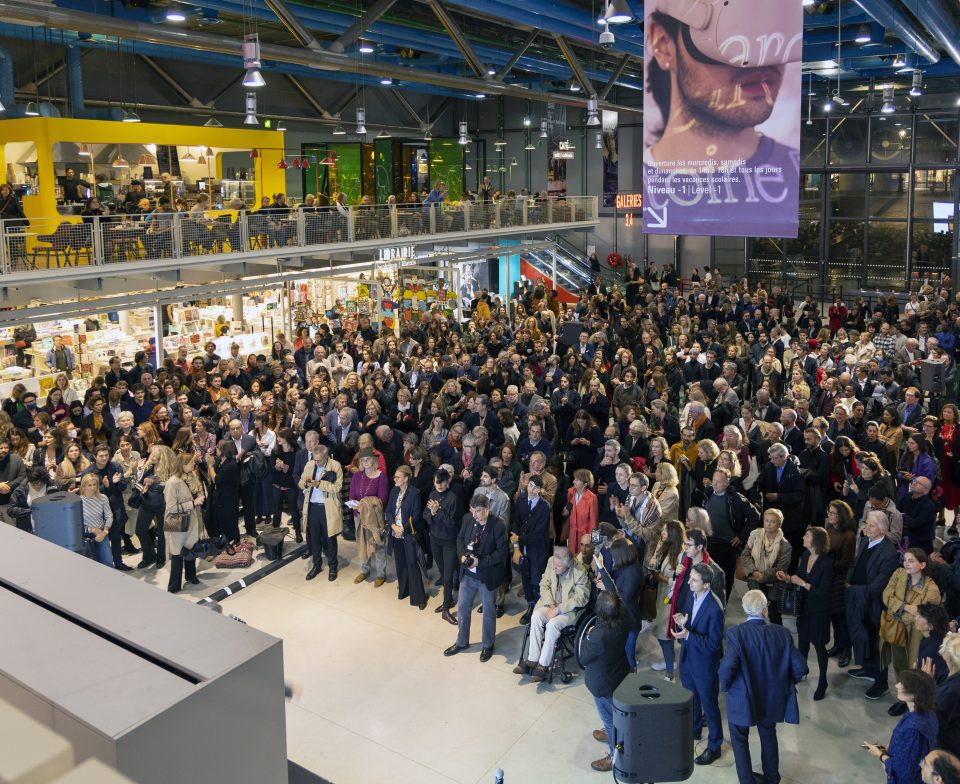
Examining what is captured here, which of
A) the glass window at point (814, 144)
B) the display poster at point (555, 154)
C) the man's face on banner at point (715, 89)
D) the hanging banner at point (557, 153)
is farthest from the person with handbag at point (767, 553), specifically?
the display poster at point (555, 154)

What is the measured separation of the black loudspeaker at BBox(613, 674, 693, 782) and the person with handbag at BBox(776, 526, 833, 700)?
102 inches

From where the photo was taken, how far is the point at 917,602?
6211 millimetres

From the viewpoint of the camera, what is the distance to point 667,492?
25.6ft

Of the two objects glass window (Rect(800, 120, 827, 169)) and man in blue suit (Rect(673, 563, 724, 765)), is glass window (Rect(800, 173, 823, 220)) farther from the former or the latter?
man in blue suit (Rect(673, 563, 724, 765))

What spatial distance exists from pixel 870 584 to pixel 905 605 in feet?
1.32

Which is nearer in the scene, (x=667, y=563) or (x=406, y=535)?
(x=667, y=563)

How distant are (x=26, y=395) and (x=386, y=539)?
5.38 m

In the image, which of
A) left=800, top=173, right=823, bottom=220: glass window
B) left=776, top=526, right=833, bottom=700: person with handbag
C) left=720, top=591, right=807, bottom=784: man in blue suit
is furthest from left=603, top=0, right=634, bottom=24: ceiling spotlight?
left=800, top=173, right=823, bottom=220: glass window

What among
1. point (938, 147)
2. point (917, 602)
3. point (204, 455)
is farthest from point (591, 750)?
point (938, 147)

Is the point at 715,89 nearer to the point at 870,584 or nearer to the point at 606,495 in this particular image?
the point at 606,495

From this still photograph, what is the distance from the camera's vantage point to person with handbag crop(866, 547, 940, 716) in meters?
6.17

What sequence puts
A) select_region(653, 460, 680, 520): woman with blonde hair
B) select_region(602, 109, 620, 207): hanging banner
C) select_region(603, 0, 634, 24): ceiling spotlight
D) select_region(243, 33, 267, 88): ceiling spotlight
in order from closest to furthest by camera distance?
select_region(653, 460, 680, 520): woman with blonde hair < select_region(603, 0, 634, 24): ceiling spotlight < select_region(243, 33, 267, 88): ceiling spotlight < select_region(602, 109, 620, 207): hanging banner

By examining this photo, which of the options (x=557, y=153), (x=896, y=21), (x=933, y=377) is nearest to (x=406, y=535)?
(x=933, y=377)

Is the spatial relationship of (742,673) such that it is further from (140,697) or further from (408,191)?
(408,191)
